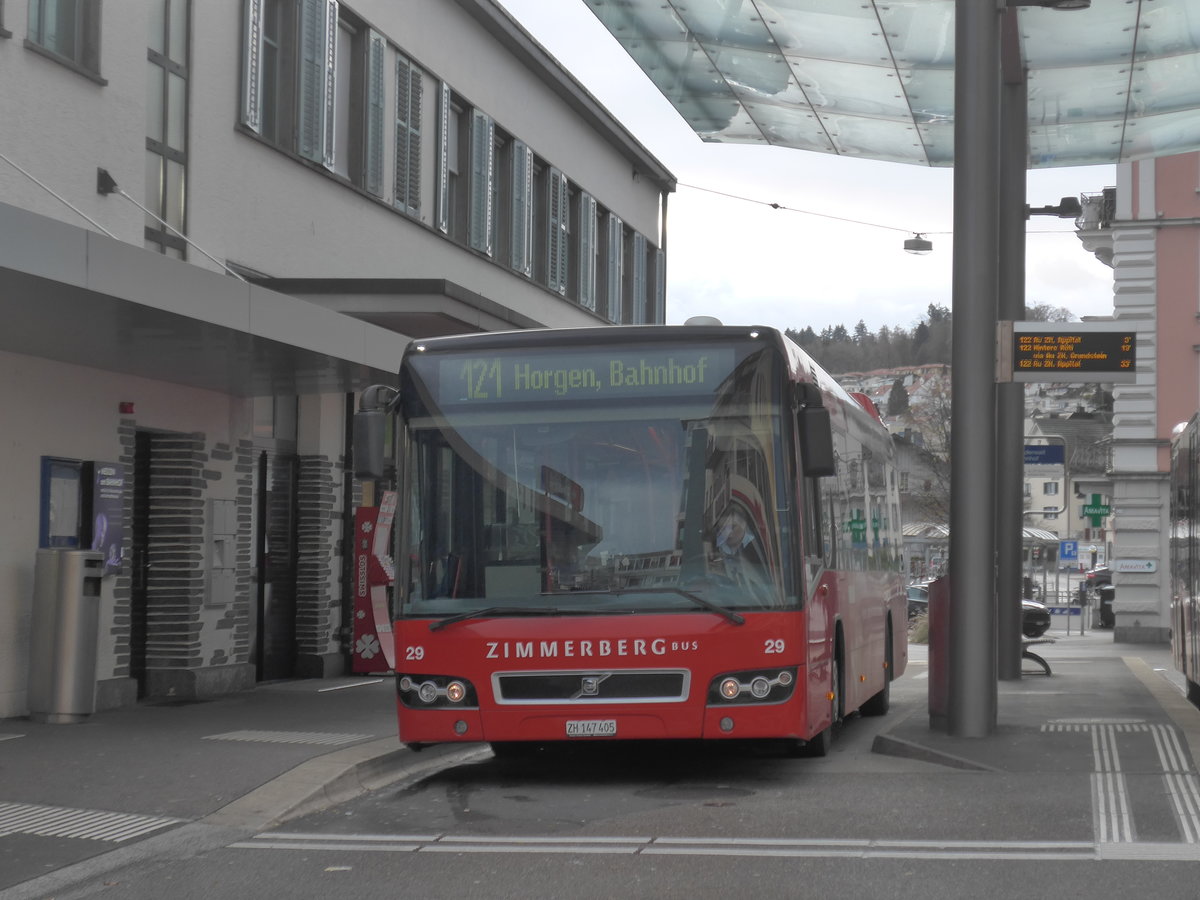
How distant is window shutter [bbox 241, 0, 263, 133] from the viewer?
57.2 ft

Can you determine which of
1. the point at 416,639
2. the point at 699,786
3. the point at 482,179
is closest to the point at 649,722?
the point at 699,786

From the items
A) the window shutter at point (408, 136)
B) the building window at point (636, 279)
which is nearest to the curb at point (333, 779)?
the window shutter at point (408, 136)

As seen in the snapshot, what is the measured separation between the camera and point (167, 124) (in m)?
16.2

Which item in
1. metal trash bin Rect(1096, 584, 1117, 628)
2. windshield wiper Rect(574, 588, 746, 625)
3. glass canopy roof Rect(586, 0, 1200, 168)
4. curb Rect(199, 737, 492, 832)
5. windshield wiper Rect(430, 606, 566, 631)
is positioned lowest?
metal trash bin Rect(1096, 584, 1117, 628)

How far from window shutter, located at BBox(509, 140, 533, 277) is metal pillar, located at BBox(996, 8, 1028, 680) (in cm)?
888

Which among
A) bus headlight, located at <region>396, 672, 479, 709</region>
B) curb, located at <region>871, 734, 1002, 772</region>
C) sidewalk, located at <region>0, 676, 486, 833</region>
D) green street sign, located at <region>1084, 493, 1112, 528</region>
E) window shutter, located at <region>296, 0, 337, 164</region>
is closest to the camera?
sidewalk, located at <region>0, 676, 486, 833</region>

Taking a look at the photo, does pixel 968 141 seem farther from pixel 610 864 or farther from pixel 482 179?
pixel 482 179

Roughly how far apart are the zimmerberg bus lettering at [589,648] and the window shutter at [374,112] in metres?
11.0

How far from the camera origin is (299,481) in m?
19.2

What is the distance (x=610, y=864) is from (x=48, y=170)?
8.43 meters

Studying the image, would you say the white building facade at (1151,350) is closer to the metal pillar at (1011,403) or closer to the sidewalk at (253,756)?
the metal pillar at (1011,403)

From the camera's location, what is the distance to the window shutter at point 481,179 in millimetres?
24047

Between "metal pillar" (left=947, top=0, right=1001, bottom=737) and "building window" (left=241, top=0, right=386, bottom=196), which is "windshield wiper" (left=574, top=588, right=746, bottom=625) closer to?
"metal pillar" (left=947, top=0, right=1001, bottom=737)

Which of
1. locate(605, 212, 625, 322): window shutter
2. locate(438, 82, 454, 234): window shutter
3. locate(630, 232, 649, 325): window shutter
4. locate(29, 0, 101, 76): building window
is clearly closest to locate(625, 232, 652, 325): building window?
locate(630, 232, 649, 325): window shutter
